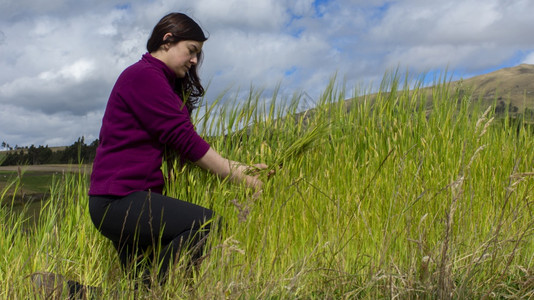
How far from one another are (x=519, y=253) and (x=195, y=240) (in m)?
1.88

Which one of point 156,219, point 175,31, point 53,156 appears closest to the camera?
point 156,219

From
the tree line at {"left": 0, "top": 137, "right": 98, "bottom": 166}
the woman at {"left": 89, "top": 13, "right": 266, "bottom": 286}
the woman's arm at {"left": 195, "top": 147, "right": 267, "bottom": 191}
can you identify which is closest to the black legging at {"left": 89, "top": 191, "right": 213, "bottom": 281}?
the woman at {"left": 89, "top": 13, "right": 266, "bottom": 286}

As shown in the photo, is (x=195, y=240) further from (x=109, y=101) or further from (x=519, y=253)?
(x=519, y=253)

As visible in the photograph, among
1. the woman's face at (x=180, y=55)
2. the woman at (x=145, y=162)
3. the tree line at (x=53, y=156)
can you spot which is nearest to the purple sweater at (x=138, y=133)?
the woman at (x=145, y=162)

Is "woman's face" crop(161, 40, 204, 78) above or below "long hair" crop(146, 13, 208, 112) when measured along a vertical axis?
below

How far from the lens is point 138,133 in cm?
259

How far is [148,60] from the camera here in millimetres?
2775

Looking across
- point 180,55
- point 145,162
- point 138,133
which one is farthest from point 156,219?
point 180,55

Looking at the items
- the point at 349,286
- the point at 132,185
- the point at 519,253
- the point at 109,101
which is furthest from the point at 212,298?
the point at 519,253

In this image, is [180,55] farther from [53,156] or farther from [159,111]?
[53,156]

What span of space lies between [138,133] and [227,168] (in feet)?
1.85

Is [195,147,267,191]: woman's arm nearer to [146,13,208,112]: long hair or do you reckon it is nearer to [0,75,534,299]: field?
[0,75,534,299]: field

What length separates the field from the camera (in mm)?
2213

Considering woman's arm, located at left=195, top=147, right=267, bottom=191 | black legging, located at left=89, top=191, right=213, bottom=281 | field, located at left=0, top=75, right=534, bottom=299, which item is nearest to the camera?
field, located at left=0, top=75, right=534, bottom=299
